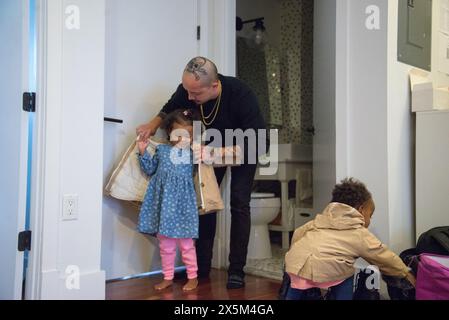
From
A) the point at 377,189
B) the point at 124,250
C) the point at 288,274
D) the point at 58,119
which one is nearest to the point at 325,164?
the point at 377,189

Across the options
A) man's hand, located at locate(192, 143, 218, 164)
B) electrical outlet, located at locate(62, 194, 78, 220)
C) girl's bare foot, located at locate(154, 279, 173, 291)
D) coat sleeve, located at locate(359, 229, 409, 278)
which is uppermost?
man's hand, located at locate(192, 143, 218, 164)

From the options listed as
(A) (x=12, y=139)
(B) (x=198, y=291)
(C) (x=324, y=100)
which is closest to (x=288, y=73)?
(C) (x=324, y=100)

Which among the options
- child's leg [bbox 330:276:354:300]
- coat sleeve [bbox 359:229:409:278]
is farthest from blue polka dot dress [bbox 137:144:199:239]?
coat sleeve [bbox 359:229:409:278]

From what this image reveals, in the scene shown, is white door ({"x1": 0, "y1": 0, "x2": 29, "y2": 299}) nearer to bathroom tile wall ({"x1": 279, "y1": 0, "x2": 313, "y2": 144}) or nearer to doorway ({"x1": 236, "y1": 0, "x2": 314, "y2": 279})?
doorway ({"x1": 236, "y1": 0, "x2": 314, "y2": 279})

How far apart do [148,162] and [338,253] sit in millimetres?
1070

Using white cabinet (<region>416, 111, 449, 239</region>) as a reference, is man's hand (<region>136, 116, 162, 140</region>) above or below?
above

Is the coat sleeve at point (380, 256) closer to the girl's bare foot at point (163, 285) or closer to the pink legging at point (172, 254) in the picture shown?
the pink legging at point (172, 254)

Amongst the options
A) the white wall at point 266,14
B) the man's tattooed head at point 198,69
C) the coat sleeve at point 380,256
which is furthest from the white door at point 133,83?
the white wall at point 266,14

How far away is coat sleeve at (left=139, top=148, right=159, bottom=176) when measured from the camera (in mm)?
2158

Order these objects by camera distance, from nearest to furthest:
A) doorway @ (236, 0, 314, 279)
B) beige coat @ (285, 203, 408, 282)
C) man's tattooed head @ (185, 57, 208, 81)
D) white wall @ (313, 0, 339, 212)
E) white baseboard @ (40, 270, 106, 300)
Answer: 1. beige coat @ (285, 203, 408, 282)
2. white baseboard @ (40, 270, 106, 300)
3. man's tattooed head @ (185, 57, 208, 81)
4. white wall @ (313, 0, 339, 212)
5. doorway @ (236, 0, 314, 279)

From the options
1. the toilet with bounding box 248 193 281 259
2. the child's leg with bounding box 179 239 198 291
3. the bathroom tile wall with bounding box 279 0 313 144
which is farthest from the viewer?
the bathroom tile wall with bounding box 279 0 313 144

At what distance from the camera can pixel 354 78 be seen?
2033 millimetres

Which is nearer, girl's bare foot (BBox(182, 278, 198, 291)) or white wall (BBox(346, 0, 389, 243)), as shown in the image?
white wall (BBox(346, 0, 389, 243))

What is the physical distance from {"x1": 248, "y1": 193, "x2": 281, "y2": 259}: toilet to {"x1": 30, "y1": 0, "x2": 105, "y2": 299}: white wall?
4.23ft
